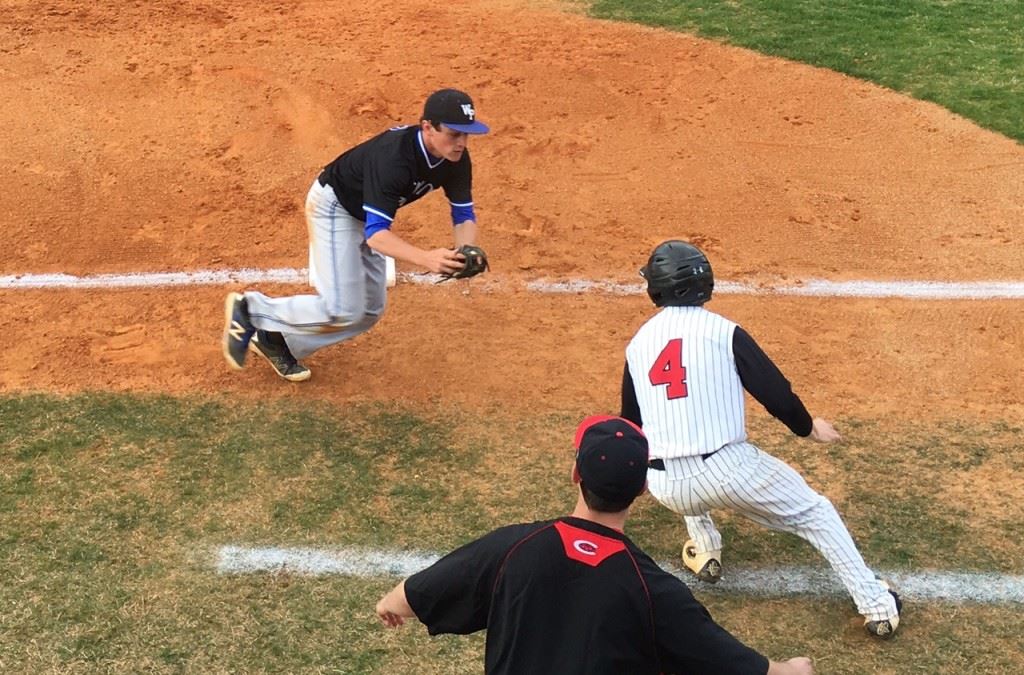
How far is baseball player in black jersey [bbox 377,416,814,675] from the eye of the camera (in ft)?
8.93

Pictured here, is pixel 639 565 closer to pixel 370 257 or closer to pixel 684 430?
pixel 684 430

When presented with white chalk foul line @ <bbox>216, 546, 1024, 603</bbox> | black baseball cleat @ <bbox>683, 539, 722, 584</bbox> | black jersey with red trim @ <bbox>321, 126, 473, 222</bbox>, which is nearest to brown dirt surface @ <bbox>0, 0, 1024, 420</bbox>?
black jersey with red trim @ <bbox>321, 126, 473, 222</bbox>

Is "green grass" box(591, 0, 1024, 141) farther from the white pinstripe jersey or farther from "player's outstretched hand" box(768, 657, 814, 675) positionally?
"player's outstretched hand" box(768, 657, 814, 675)

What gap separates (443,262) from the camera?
5.17 m

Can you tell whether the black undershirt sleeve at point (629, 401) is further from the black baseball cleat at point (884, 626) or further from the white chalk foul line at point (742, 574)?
the black baseball cleat at point (884, 626)

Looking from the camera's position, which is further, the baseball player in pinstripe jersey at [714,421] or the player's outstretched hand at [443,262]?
the player's outstretched hand at [443,262]

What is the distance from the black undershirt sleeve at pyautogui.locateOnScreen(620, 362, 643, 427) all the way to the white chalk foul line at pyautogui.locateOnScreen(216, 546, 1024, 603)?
2.98 feet

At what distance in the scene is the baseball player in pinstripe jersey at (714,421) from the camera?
4324mm

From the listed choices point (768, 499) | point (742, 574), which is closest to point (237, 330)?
point (742, 574)

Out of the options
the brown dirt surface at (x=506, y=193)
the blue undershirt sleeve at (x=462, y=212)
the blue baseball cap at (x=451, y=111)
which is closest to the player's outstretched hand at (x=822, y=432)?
the brown dirt surface at (x=506, y=193)

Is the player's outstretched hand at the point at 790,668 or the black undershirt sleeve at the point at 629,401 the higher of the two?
the player's outstretched hand at the point at 790,668

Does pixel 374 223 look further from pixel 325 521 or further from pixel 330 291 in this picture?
pixel 325 521

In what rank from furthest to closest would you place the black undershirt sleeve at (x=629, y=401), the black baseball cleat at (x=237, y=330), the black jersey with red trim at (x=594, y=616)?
the black baseball cleat at (x=237, y=330) → the black undershirt sleeve at (x=629, y=401) → the black jersey with red trim at (x=594, y=616)

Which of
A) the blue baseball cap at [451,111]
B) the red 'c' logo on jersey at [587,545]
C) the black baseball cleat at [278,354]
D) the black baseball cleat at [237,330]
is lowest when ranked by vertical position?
the black baseball cleat at [278,354]
